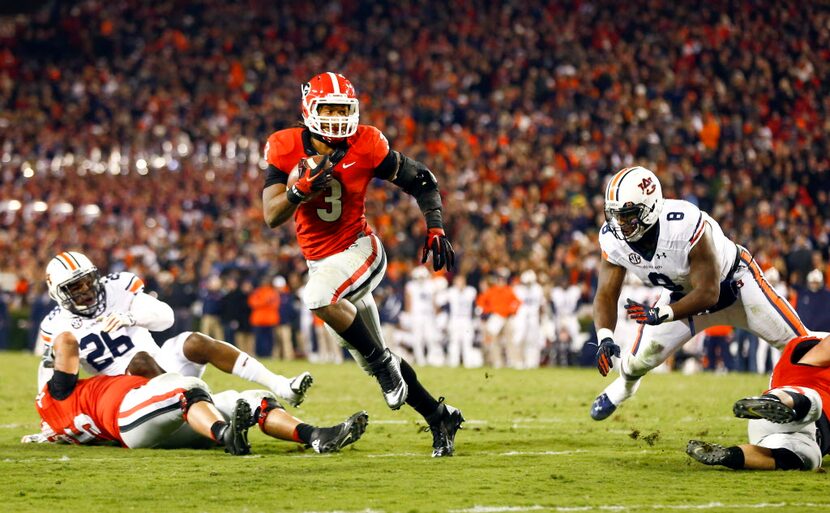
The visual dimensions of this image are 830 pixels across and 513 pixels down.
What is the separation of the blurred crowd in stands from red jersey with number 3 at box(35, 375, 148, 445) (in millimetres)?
9786

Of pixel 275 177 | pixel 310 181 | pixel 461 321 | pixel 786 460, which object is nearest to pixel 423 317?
pixel 461 321

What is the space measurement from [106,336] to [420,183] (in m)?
2.08

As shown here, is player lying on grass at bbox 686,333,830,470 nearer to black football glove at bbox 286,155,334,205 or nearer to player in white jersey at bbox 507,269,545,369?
black football glove at bbox 286,155,334,205

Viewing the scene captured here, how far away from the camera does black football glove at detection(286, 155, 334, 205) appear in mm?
5723

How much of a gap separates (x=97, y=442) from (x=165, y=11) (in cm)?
2328

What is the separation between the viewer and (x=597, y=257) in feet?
56.1

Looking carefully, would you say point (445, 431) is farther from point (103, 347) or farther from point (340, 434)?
point (103, 347)

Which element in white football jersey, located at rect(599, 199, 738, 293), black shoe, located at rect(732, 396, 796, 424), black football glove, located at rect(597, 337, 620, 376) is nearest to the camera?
black shoe, located at rect(732, 396, 796, 424)

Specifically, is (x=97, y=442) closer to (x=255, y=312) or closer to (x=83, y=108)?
(x=255, y=312)

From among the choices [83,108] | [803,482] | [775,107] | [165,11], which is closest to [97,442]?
[803,482]

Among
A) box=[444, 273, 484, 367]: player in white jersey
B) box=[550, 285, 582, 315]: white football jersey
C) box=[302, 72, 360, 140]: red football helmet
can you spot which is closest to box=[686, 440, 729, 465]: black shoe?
box=[302, 72, 360, 140]: red football helmet

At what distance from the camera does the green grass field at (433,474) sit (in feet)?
15.3

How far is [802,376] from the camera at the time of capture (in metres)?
5.64

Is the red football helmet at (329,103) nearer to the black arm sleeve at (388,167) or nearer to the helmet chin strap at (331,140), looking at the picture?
the helmet chin strap at (331,140)
